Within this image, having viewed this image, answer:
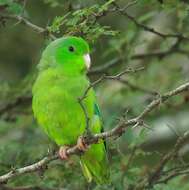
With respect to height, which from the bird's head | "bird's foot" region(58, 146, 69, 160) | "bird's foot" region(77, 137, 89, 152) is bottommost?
"bird's foot" region(58, 146, 69, 160)

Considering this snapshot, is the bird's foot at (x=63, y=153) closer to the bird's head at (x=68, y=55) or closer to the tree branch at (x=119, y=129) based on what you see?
the tree branch at (x=119, y=129)

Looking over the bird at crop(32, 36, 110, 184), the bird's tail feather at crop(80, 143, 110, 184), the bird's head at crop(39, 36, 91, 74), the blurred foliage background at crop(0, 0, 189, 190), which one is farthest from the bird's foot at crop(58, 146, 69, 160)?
the bird's head at crop(39, 36, 91, 74)

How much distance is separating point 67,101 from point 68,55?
48 cm

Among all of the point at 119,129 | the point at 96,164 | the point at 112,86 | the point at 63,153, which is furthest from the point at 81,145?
the point at 112,86

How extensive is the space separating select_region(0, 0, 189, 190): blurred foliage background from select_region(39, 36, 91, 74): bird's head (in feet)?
0.20

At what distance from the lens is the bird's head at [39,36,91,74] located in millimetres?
4652

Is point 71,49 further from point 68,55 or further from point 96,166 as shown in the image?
point 96,166

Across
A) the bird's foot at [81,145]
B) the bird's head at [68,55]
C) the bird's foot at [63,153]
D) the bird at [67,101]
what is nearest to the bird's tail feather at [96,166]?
the bird at [67,101]

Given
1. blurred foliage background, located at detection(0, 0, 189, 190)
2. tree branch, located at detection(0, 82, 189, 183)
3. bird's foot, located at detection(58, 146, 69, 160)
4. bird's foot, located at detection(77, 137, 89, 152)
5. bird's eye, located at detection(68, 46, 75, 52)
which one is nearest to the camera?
tree branch, located at detection(0, 82, 189, 183)

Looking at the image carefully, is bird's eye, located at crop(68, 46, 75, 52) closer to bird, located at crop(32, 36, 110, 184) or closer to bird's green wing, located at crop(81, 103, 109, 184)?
bird, located at crop(32, 36, 110, 184)

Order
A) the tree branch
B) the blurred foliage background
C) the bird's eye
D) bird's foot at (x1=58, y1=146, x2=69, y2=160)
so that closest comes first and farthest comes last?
the tree branch
bird's foot at (x1=58, y1=146, x2=69, y2=160)
the blurred foliage background
the bird's eye

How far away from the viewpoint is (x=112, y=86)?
287 inches

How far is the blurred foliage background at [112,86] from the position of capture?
458 centimetres

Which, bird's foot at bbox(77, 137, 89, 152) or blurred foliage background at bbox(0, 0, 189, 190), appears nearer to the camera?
bird's foot at bbox(77, 137, 89, 152)
